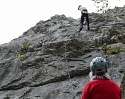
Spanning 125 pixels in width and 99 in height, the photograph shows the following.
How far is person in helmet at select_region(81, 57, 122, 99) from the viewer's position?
460 cm

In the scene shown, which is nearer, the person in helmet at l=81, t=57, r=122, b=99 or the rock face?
the person in helmet at l=81, t=57, r=122, b=99

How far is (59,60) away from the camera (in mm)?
15312

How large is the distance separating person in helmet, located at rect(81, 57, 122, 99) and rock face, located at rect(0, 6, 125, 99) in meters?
7.19

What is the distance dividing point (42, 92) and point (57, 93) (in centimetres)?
82

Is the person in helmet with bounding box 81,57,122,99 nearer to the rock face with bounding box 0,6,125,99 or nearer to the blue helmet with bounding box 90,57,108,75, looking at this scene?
the blue helmet with bounding box 90,57,108,75

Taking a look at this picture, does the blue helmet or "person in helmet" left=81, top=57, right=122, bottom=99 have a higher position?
the blue helmet

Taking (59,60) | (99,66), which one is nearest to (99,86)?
(99,66)

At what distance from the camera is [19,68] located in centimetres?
1602

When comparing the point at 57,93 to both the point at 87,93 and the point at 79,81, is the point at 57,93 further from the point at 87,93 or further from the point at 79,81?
the point at 87,93

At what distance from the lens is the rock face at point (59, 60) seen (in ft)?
A: 43.5

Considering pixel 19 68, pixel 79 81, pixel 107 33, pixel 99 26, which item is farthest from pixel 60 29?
pixel 79 81

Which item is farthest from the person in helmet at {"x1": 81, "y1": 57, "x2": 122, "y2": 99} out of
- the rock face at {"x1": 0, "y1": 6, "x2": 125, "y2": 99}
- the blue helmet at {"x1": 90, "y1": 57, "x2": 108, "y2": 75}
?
the rock face at {"x1": 0, "y1": 6, "x2": 125, "y2": 99}

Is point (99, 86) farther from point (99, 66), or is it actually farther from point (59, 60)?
point (59, 60)

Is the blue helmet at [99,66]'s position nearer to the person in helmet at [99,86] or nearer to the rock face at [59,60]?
the person in helmet at [99,86]
